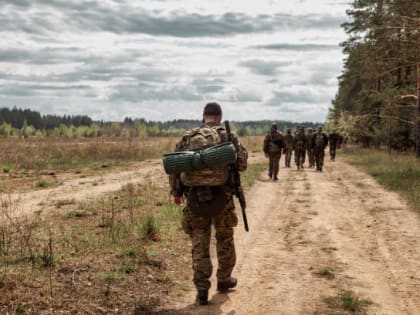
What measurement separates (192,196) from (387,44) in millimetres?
17673

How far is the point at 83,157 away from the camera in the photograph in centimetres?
2756

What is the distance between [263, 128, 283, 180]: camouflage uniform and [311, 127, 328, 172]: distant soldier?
509 centimetres

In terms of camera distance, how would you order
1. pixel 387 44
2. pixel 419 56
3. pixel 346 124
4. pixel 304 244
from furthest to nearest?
pixel 346 124
pixel 387 44
pixel 419 56
pixel 304 244

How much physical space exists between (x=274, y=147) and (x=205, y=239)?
1431 cm

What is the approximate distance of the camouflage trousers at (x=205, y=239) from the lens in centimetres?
575

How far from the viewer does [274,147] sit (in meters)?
19.8

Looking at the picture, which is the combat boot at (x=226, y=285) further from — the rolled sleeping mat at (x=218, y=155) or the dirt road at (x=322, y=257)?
the rolled sleeping mat at (x=218, y=155)

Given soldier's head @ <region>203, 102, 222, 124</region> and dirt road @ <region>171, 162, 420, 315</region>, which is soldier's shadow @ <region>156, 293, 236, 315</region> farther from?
soldier's head @ <region>203, 102, 222, 124</region>

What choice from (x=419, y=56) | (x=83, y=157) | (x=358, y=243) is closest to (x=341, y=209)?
(x=358, y=243)

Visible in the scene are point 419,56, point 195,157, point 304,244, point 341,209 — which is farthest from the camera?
point 419,56

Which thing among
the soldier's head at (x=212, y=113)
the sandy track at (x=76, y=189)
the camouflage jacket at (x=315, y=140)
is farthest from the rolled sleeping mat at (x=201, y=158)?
the camouflage jacket at (x=315, y=140)

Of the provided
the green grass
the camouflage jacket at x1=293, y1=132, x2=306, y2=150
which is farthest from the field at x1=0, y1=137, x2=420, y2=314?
the camouflage jacket at x1=293, y1=132, x2=306, y2=150

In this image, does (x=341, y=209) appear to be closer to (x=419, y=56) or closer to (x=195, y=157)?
(x=195, y=157)

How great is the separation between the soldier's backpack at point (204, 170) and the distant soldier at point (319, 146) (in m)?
19.3
